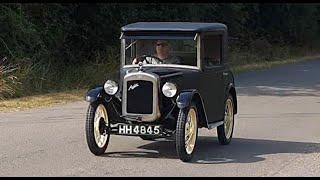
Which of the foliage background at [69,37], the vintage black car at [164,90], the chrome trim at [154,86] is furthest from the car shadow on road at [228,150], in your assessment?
the foliage background at [69,37]

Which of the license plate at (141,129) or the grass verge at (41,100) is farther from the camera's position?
the grass verge at (41,100)

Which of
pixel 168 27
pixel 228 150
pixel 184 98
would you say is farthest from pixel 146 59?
pixel 228 150

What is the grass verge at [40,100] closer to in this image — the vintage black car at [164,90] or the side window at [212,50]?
the vintage black car at [164,90]

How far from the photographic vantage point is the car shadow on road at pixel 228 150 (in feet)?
29.4

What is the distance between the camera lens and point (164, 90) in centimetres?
874

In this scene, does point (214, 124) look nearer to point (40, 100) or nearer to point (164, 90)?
point (164, 90)

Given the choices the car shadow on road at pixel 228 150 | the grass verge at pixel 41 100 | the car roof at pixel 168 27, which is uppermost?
the car roof at pixel 168 27

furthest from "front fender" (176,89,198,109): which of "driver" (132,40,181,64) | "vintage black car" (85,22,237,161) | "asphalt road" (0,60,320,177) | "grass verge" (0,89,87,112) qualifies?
"grass verge" (0,89,87,112)

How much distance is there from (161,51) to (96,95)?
1.27 m

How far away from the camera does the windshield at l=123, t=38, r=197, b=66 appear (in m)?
9.48

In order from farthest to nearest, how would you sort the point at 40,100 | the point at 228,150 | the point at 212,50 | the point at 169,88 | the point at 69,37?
the point at 69,37 < the point at 40,100 < the point at 212,50 < the point at 228,150 < the point at 169,88

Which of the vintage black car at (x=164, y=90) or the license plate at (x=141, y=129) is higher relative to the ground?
the vintage black car at (x=164, y=90)

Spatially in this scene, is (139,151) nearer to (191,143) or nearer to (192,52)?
(191,143)

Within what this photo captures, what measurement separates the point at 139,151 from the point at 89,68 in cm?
1254
